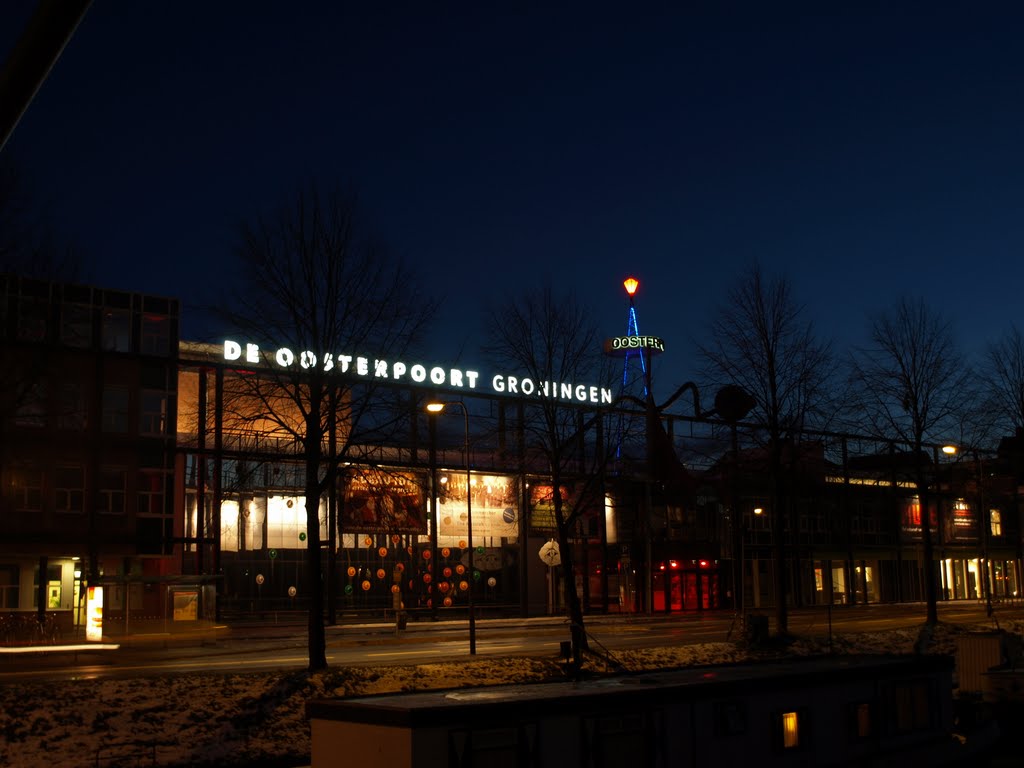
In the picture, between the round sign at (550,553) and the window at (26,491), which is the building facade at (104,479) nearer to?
the window at (26,491)

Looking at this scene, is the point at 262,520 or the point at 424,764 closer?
the point at 424,764

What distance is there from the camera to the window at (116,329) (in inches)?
2158

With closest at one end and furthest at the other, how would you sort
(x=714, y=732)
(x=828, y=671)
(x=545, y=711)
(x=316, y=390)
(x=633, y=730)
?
1. (x=545, y=711)
2. (x=633, y=730)
3. (x=714, y=732)
4. (x=828, y=671)
5. (x=316, y=390)

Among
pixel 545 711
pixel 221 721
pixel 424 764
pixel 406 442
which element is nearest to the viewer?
A: pixel 424 764

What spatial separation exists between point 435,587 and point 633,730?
175ft

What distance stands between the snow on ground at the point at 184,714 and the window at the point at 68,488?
3183cm

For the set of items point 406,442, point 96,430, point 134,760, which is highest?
point 96,430

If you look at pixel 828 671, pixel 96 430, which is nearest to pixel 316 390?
pixel 828 671

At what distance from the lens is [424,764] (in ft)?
36.6

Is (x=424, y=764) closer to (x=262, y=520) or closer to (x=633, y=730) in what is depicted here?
(x=633, y=730)

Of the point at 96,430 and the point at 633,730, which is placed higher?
the point at 96,430

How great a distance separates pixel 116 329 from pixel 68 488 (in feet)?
27.5

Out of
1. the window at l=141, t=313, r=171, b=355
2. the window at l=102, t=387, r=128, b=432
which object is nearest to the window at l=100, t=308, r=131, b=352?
the window at l=141, t=313, r=171, b=355

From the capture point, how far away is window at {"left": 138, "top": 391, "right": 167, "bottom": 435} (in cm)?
5588
